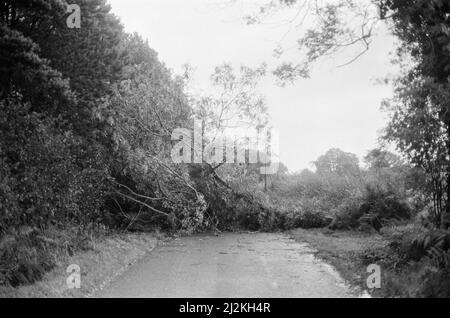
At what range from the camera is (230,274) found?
1066 centimetres

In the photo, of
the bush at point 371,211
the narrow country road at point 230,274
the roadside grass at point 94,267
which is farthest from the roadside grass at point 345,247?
the roadside grass at point 94,267

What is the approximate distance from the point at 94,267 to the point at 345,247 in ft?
24.7

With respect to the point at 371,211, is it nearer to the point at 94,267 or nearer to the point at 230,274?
the point at 230,274

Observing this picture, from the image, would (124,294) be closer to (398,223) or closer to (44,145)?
(44,145)

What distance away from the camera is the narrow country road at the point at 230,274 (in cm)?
880

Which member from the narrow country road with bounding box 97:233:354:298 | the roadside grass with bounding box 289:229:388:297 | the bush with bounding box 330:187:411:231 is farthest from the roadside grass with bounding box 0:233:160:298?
the bush with bounding box 330:187:411:231

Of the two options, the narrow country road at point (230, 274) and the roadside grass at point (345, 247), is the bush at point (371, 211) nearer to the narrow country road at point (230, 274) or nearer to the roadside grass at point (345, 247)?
the roadside grass at point (345, 247)

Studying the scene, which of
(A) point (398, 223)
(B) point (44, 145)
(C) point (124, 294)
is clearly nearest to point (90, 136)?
(B) point (44, 145)

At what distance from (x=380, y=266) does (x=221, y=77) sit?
13.0 metres

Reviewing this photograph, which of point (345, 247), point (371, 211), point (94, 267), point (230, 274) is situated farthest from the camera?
point (371, 211)

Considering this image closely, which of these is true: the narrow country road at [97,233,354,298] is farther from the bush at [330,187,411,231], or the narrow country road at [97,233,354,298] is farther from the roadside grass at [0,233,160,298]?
the bush at [330,187,411,231]

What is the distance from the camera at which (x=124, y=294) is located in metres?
8.73

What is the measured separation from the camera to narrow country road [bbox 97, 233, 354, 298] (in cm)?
880

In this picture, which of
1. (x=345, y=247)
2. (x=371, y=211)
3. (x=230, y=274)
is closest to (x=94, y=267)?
(x=230, y=274)
